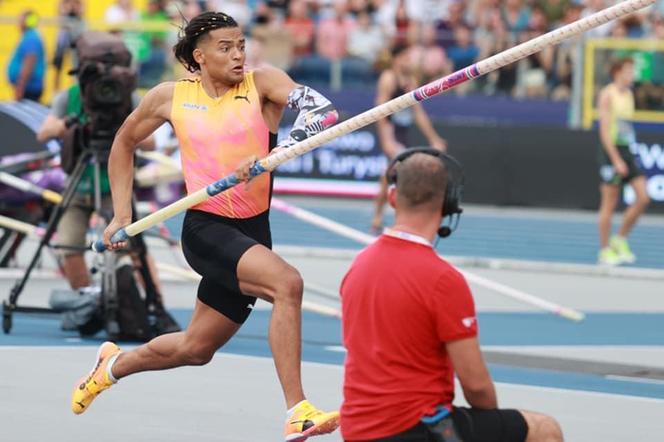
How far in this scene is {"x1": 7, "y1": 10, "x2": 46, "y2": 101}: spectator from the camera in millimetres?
22812

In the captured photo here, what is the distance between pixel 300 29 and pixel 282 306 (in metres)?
16.6

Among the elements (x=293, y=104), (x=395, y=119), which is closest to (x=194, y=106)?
(x=293, y=104)

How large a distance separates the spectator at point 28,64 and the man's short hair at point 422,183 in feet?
57.8

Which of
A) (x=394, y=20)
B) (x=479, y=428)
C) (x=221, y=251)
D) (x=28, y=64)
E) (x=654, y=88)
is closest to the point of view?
(x=479, y=428)

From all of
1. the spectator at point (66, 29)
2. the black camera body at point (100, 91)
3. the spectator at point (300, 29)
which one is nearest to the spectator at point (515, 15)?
the spectator at point (300, 29)

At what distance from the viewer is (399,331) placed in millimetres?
5688

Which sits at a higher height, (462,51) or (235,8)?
(235,8)

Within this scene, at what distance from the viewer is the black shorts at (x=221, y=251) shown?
786 cm

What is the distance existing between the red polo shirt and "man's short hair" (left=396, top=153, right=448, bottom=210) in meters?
0.14

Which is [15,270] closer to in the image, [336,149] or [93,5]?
[336,149]

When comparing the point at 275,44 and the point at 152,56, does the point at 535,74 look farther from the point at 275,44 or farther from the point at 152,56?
the point at 152,56

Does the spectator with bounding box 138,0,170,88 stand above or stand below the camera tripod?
above

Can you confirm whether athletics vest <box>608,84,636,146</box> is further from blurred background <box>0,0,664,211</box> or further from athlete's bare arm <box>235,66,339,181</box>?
athlete's bare arm <box>235,66,339,181</box>

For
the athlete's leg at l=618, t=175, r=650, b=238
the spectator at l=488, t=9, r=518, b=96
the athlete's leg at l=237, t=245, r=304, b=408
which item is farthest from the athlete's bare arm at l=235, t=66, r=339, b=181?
the spectator at l=488, t=9, r=518, b=96
